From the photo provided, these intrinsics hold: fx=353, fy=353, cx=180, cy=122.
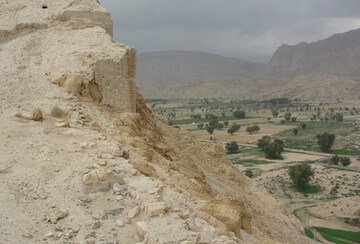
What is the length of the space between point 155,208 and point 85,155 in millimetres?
2104

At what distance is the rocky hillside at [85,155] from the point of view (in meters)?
5.36

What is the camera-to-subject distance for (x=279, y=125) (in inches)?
2965

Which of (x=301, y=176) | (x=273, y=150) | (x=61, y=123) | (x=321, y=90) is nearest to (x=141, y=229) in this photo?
(x=61, y=123)

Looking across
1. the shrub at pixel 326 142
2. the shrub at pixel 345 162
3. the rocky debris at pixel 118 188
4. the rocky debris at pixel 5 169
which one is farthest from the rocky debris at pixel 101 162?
the shrub at pixel 326 142

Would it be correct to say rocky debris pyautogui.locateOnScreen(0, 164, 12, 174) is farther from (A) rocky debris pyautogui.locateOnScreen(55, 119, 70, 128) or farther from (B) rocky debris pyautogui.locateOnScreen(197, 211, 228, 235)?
(B) rocky debris pyautogui.locateOnScreen(197, 211, 228, 235)

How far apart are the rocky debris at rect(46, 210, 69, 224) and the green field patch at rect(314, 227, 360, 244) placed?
20.2m

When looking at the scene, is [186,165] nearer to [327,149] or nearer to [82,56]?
[82,56]

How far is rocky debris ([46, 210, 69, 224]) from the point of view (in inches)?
209

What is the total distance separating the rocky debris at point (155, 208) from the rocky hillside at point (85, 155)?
0.05 feet

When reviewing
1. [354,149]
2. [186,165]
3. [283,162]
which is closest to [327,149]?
[354,149]

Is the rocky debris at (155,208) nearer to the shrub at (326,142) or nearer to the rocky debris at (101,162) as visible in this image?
the rocky debris at (101,162)

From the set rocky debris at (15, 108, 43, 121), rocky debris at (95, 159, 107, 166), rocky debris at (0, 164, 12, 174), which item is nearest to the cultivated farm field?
rocky debris at (95, 159, 107, 166)

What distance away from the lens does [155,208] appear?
18.1 ft

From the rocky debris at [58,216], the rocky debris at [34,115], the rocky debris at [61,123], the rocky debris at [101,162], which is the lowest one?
the rocky debris at [58,216]
